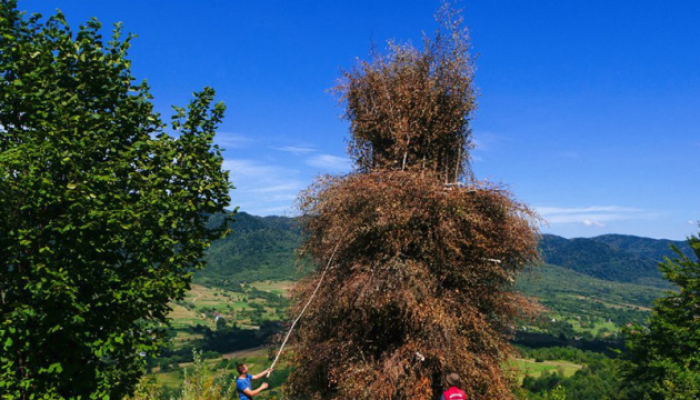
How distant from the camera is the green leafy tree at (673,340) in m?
25.4

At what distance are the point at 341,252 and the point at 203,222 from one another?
324 cm

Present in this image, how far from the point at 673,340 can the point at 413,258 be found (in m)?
25.6

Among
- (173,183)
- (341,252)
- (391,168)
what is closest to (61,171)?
(173,183)

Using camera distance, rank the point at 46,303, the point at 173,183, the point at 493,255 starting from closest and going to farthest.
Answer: the point at 46,303
the point at 173,183
the point at 493,255

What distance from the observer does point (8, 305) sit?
8117 mm

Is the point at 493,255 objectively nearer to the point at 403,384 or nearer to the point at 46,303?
the point at 403,384

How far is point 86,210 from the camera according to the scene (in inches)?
310

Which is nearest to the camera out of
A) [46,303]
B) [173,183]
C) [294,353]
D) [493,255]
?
[46,303]

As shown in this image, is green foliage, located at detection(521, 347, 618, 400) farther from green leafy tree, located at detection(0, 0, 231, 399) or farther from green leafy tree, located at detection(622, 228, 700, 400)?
green leafy tree, located at detection(0, 0, 231, 399)

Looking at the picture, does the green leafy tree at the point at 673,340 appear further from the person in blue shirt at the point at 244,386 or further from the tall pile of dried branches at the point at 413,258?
the person in blue shirt at the point at 244,386

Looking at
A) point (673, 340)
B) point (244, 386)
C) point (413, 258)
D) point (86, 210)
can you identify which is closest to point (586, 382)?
point (673, 340)

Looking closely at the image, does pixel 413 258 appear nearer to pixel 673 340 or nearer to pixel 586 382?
pixel 673 340

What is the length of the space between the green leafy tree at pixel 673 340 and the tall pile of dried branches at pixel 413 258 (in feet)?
65.4

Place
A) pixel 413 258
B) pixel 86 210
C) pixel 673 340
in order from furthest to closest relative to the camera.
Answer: pixel 673 340
pixel 413 258
pixel 86 210
